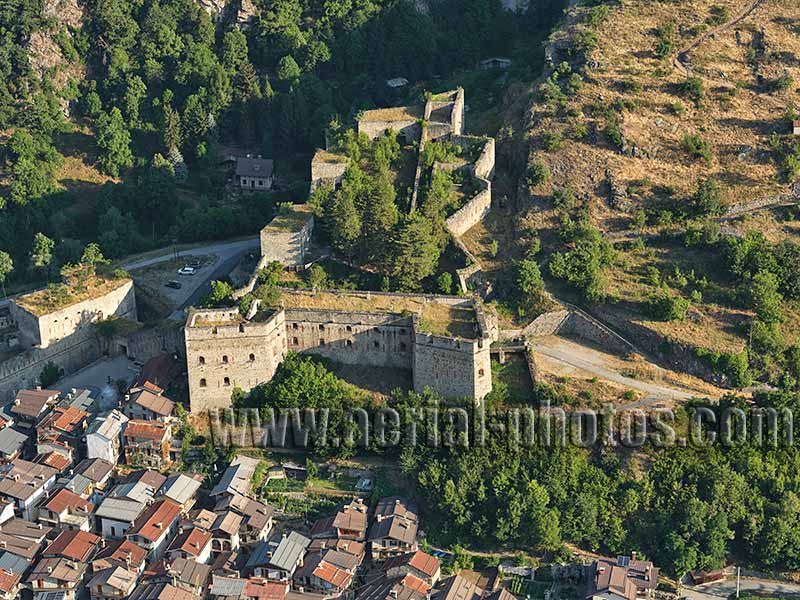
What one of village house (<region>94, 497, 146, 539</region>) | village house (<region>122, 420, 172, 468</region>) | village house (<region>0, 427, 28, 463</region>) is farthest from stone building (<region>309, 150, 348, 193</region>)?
village house (<region>94, 497, 146, 539</region>)

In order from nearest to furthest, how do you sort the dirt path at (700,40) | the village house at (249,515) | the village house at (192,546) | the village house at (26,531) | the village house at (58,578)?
1. the village house at (58,578)
2. the village house at (192,546)
3. the village house at (26,531)
4. the village house at (249,515)
5. the dirt path at (700,40)

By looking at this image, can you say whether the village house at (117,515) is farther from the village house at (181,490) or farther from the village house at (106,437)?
the village house at (106,437)

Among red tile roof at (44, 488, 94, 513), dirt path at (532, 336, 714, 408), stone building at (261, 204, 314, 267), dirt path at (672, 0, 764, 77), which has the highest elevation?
dirt path at (672, 0, 764, 77)

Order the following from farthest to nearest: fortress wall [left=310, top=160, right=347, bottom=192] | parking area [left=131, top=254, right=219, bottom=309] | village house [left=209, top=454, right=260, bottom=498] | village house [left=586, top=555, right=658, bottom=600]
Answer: parking area [left=131, top=254, right=219, bottom=309], fortress wall [left=310, top=160, right=347, bottom=192], village house [left=209, top=454, right=260, bottom=498], village house [left=586, top=555, right=658, bottom=600]

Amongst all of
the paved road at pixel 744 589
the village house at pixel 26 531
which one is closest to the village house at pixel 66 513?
the village house at pixel 26 531

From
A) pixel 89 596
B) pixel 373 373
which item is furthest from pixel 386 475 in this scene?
pixel 89 596

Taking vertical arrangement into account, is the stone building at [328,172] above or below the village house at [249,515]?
above

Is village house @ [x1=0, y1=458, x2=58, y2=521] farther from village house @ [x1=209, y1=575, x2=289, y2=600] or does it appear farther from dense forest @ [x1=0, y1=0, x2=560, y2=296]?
dense forest @ [x1=0, y1=0, x2=560, y2=296]
